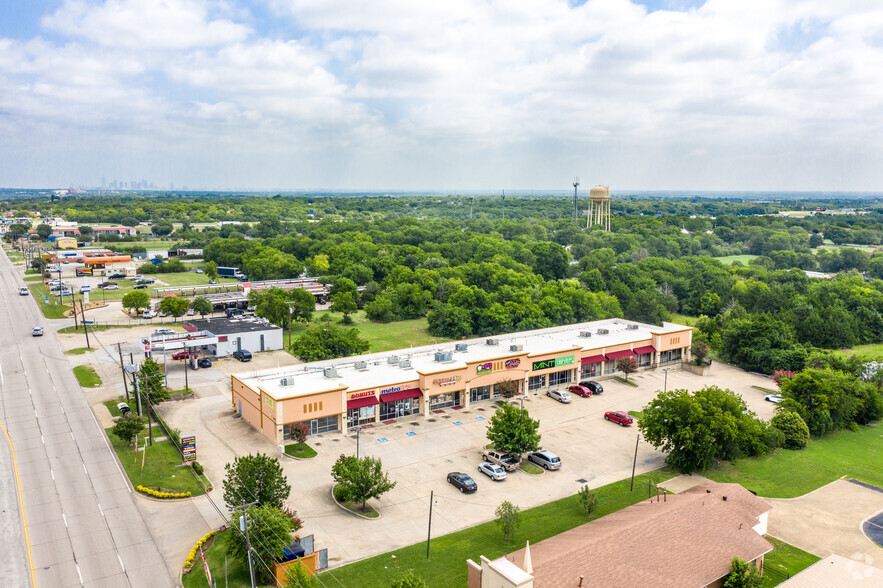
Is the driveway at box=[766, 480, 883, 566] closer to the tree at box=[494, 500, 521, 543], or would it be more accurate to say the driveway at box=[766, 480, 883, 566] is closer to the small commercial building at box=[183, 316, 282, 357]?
the tree at box=[494, 500, 521, 543]

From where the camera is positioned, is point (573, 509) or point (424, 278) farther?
point (424, 278)

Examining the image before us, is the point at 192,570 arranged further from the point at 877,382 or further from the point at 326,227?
the point at 326,227

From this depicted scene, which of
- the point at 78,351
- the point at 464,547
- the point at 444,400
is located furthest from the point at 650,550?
the point at 78,351

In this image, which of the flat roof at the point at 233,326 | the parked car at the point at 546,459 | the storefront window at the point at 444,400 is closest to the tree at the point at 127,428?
the storefront window at the point at 444,400

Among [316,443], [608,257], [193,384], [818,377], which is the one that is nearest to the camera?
[316,443]

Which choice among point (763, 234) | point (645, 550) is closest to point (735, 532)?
point (645, 550)

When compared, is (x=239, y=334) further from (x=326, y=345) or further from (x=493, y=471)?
(x=493, y=471)

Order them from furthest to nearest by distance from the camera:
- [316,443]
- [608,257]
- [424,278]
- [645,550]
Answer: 1. [608,257]
2. [424,278]
3. [316,443]
4. [645,550]
